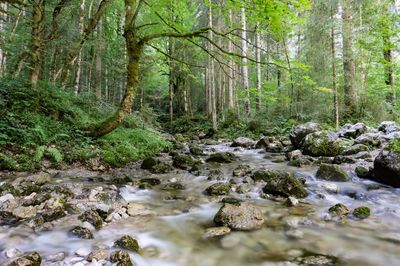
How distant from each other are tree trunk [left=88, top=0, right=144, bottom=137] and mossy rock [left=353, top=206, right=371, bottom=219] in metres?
6.20

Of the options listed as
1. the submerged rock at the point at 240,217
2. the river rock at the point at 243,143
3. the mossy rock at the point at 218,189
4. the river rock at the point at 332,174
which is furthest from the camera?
the river rock at the point at 243,143

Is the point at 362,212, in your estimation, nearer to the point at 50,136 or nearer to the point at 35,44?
the point at 50,136

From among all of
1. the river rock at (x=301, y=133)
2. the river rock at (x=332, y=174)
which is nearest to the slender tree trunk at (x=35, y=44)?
the river rock at (x=332, y=174)

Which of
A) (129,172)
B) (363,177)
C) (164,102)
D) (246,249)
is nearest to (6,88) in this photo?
(129,172)

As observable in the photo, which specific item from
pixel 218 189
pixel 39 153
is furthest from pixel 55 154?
pixel 218 189

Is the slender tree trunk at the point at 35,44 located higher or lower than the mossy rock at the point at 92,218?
higher

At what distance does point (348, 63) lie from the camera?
1616 cm

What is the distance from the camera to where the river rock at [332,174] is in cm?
707

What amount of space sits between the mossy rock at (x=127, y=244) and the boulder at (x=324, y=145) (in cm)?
808

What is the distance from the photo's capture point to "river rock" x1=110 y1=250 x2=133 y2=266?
3312mm

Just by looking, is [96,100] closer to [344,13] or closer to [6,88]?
[6,88]

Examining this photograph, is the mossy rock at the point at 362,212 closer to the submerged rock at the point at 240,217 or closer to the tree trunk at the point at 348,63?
the submerged rock at the point at 240,217

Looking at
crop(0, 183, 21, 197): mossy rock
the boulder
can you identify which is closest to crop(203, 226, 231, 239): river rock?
crop(0, 183, 21, 197): mossy rock

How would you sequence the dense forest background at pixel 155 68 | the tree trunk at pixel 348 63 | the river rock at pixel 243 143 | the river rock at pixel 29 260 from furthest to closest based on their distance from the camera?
the tree trunk at pixel 348 63 → the river rock at pixel 243 143 → the dense forest background at pixel 155 68 → the river rock at pixel 29 260
